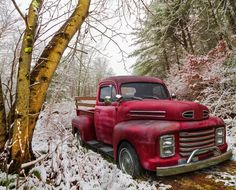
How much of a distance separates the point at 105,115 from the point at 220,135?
250 cm

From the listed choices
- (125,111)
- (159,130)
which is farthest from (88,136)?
(159,130)

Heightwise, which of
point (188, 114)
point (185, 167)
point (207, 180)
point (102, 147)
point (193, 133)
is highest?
point (188, 114)

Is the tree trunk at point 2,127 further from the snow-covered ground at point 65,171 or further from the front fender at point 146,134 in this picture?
the front fender at point 146,134

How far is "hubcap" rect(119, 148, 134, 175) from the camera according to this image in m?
4.52

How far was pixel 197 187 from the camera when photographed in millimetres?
3955

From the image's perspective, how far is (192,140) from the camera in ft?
14.1

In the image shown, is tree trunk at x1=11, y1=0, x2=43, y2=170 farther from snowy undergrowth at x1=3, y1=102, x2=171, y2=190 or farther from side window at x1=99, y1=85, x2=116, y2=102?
side window at x1=99, y1=85, x2=116, y2=102

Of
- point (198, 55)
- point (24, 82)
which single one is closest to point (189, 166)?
point (24, 82)

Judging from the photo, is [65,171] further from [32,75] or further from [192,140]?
[192,140]

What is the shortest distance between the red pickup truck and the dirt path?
21cm

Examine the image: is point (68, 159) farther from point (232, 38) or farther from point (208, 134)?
point (232, 38)

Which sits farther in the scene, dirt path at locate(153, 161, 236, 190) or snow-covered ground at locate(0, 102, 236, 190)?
dirt path at locate(153, 161, 236, 190)

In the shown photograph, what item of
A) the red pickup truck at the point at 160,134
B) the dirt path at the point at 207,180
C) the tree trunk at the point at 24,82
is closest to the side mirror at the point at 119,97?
the red pickup truck at the point at 160,134

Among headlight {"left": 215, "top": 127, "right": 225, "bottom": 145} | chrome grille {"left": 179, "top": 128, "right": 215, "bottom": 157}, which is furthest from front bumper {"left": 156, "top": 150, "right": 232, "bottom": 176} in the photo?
headlight {"left": 215, "top": 127, "right": 225, "bottom": 145}
